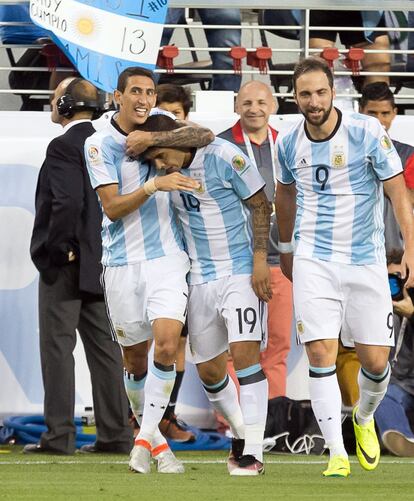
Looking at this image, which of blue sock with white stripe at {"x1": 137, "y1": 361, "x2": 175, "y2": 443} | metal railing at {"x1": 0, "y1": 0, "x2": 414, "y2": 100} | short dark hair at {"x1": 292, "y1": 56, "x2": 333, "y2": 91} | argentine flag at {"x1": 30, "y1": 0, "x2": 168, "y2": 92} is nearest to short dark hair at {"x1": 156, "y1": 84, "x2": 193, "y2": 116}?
argentine flag at {"x1": 30, "y1": 0, "x2": 168, "y2": 92}

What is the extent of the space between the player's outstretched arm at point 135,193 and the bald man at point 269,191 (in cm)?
249

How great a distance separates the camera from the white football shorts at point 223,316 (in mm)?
8023

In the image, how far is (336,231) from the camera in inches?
316

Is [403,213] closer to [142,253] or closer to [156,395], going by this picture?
[142,253]

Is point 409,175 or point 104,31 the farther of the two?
point 104,31

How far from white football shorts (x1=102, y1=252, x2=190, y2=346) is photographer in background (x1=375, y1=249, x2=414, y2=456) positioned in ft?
7.99

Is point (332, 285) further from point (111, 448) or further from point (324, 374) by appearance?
point (111, 448)

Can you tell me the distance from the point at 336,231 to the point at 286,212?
1.63 ft

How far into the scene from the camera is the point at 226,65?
1244 cm

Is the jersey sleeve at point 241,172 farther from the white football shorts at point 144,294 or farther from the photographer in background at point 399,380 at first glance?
the photographer in background at point 399,380

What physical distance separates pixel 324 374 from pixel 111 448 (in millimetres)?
2502

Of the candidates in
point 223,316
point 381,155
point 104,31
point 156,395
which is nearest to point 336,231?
point 381,155

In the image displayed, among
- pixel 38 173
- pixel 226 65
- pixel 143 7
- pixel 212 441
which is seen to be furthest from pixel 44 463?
pixel 226 65

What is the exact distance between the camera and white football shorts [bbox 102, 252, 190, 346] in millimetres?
8062
